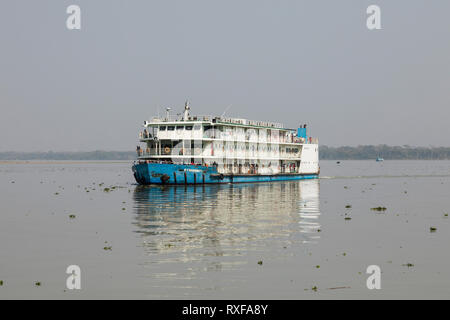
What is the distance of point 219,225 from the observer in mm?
33812

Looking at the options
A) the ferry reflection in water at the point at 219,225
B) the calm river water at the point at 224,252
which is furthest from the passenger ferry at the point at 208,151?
the calm river water at the point at 224,252

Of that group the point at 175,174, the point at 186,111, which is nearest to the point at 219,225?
the point at 175,174

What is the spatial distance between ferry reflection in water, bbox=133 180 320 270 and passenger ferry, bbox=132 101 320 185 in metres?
16.8

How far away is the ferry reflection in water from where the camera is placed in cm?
2492

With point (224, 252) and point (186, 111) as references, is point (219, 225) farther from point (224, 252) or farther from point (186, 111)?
point (186, 111)

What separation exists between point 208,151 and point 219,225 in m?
42.9

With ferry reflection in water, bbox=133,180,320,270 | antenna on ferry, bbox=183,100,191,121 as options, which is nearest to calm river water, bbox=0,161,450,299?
ferry reflection in water, bbox=133,180,320,270

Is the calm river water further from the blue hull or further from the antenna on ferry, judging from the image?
the antenna on ferry

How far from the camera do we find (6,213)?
44719 millimetres

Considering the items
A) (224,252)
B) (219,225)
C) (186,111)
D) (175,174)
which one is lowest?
(219,225)

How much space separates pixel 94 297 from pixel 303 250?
11538 mm

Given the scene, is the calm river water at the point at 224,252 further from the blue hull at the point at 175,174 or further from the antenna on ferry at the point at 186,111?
the antenna on ferry at the point at 186,111
